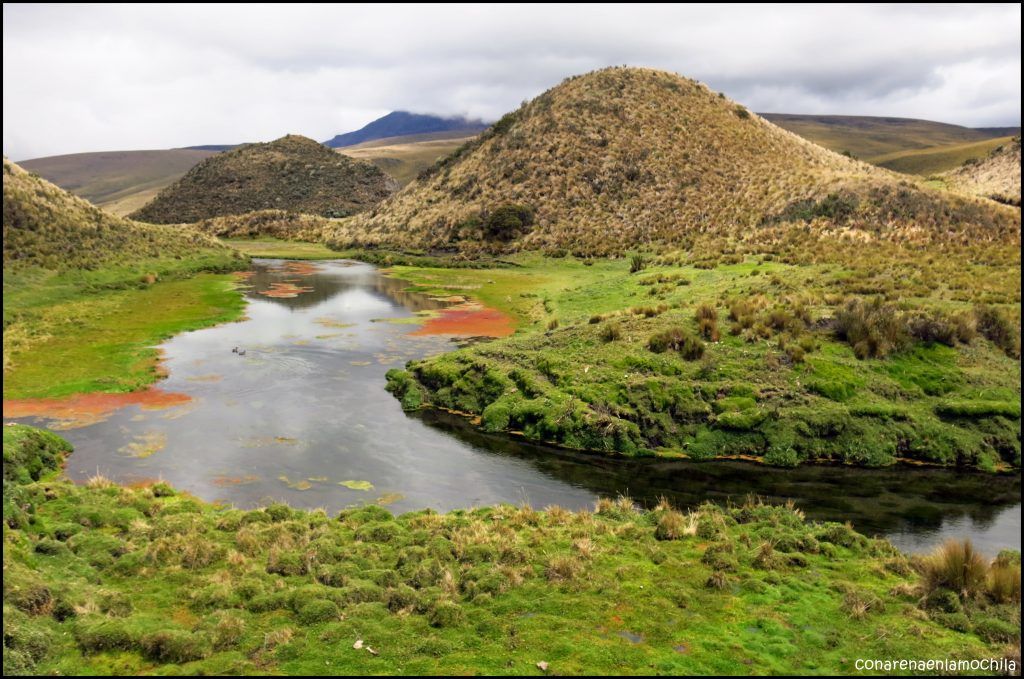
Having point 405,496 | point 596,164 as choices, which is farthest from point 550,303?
point 596,164

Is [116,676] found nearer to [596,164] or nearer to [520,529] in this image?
[520,529]

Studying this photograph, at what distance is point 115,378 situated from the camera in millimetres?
29531

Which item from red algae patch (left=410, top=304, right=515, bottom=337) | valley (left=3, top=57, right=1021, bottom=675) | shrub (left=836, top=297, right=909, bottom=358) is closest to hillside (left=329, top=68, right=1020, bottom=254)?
valley (left=3, top=57, right=1021, bottom=675)

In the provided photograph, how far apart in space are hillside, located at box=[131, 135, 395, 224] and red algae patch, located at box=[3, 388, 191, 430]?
124 m

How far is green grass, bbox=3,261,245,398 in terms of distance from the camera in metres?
29.7

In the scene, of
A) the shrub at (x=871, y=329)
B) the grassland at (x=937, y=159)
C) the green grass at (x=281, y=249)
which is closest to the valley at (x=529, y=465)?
the shrub at (x=871, y=329)

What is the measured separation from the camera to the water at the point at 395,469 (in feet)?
62.2

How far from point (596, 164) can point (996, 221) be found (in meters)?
45.4

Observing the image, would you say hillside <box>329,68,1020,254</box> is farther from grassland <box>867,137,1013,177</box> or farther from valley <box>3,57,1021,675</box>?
grassland <box>867,137,1013,177</box>

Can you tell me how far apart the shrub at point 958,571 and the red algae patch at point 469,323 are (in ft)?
89.7

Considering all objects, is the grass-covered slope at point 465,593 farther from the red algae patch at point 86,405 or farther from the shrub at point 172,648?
the red algae patch at point 86,405

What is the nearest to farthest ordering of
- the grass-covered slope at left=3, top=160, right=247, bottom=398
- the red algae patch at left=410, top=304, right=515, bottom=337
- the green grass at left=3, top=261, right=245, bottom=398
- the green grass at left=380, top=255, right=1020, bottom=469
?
the green grass at left=380, top=255, right=1020, bottom=469 < the green grass at left=3, top=261, right=245, bottom=398 < the grass-covered slope at left=3, top=160, right=247, bottom=398 < the red algae patch at left=410, top=304, right=515, bottom=337

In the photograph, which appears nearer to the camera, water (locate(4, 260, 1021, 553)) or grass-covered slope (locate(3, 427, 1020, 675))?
grass-covered slope (locate(3, 427, 1020, 675))

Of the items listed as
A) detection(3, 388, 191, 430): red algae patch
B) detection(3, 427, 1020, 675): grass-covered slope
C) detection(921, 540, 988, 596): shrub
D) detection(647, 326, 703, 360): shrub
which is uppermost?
detection(647, 326, 703, 360): shrub
